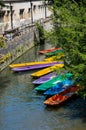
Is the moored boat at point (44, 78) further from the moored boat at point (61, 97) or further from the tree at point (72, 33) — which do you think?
the tree at point (72, 33)

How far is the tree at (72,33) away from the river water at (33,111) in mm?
2222

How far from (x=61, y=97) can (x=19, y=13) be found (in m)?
28.6

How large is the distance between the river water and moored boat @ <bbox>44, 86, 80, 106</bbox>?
0.31 metres

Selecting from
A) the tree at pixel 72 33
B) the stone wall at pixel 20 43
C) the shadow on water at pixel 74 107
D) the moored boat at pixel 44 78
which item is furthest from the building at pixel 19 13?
the tree at pixel 72 33

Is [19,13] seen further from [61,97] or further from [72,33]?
[72,33]

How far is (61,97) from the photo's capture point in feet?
76.9

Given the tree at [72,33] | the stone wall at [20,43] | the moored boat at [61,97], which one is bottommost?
the stone wall at [20,43]

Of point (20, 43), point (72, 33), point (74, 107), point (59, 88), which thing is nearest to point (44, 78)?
point (59, 88)

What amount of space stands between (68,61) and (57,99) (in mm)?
3958

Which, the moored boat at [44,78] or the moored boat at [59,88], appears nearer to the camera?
the moored boat at [59,88]

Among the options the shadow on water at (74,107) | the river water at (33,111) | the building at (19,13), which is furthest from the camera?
the building at (19,13)

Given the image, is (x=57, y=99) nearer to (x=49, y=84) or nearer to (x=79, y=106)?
(x=79, y=106)

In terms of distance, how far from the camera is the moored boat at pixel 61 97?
22766mm

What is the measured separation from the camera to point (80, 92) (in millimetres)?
19594
